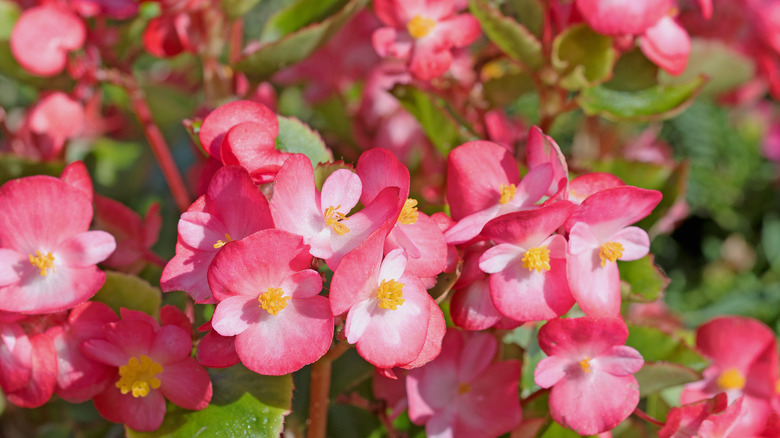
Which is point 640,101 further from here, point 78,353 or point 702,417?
point 78,353

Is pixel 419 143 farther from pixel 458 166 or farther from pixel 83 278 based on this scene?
pixel 83 278

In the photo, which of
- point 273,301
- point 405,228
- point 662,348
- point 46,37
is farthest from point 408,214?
point 46,37

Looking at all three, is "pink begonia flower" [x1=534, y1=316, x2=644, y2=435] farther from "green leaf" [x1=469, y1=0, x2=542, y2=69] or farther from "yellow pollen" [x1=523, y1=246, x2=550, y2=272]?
"green leaf" [x1=469, y1=0, x2=542, y2=69]

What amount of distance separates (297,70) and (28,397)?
2.12 feet

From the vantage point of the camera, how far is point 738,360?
0.70m

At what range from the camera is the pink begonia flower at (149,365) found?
514 mm

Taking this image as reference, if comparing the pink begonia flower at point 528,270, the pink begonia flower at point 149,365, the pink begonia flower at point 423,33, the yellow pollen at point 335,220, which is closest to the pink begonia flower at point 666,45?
the pink begonia flower at point 423,33

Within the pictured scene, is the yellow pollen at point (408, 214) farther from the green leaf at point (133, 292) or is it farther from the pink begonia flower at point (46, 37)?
the pink begonia flower at point (46, 37)

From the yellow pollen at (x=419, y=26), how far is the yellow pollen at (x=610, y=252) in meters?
0.30

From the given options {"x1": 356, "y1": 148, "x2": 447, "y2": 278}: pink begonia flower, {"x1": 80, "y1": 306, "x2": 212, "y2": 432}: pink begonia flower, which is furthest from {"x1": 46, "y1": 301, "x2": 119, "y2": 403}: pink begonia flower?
{"x1": 356, "y1": 148, "x2": 447, "y2": 278}: pink begonia flower

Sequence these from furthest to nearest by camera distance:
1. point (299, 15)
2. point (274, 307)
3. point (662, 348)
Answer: point (299, 15)
point (662, 348)
point (274, 307)

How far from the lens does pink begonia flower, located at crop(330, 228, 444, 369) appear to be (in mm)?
438

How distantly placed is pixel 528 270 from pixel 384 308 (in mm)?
113

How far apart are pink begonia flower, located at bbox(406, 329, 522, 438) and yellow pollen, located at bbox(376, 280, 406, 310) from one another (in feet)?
0.51
